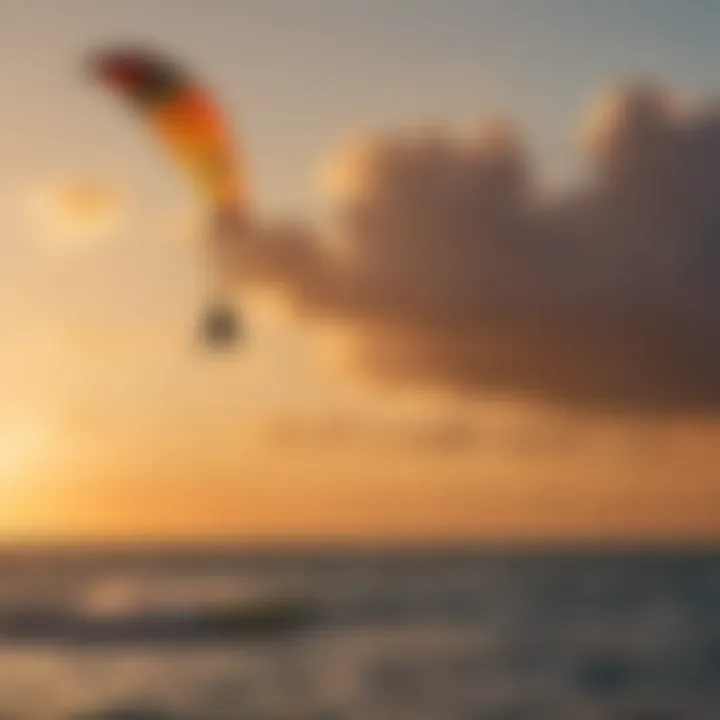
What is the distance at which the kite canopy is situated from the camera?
6500 millimetres

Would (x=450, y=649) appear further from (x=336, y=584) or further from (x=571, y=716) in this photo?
(x=336, y=584)

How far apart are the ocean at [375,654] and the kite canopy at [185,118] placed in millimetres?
4030

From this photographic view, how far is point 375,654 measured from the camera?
13570 millimetres

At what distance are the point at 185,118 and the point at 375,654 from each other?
808cm

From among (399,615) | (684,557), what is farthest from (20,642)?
(684,557)

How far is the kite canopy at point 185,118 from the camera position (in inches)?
256

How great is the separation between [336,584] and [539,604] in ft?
29.1

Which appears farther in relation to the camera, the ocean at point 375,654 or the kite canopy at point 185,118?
the ocean at point 375,654

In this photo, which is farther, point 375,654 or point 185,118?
point 375,654

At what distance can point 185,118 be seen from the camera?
6707 mm

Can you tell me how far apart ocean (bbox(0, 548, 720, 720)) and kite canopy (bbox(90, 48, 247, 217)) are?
13.2ft

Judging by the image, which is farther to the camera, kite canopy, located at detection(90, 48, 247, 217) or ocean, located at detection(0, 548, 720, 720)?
ocean, located at detection(0, 548, 720, 720)

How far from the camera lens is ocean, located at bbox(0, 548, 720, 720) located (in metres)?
9.90

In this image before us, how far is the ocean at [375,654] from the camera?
32.5 ft
